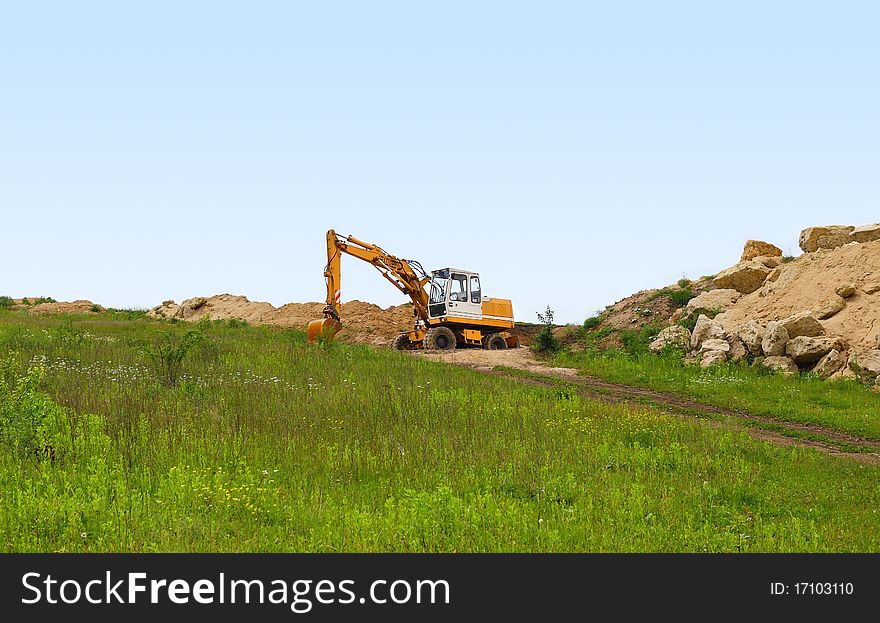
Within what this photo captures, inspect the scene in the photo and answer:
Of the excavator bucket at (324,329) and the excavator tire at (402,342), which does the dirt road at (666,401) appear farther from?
the excavator tire at (402,342)

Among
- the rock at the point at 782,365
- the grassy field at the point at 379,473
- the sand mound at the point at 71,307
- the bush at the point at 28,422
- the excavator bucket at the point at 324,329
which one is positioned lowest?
the grassy field at the point at 379,473

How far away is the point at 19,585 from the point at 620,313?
29820 millimetres

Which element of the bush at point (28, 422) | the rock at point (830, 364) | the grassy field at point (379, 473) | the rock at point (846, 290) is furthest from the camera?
the rock at point (846, 290)

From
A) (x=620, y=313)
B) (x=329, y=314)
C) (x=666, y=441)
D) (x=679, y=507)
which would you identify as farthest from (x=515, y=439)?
(x=620, y=313)

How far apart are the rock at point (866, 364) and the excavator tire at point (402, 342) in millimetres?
17909

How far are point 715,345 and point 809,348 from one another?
124 inches

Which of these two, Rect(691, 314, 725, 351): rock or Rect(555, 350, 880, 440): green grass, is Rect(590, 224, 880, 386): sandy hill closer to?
Rect(691, 314, 725, 351): rock

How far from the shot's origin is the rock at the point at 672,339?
2696cm

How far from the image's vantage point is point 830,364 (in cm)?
2180

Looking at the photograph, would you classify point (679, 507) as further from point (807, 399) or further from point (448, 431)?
point (807, 399)

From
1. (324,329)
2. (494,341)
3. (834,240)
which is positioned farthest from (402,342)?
(834,240)

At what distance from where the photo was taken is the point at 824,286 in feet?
87.3

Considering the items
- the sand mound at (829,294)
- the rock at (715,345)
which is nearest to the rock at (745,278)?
the sand mound at (829,294)

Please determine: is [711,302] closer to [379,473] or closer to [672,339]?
[672,339]
